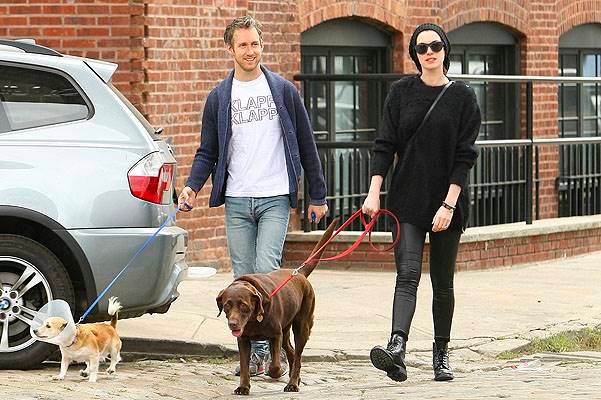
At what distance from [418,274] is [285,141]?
100 centimetres

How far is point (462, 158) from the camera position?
8469 mm

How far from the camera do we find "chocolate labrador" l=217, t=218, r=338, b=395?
25.4 ft

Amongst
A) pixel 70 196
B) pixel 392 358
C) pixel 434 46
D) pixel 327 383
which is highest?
pixel 434 46

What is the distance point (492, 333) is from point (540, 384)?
7.23 feet

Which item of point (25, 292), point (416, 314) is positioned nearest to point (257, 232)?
point (25, 292)

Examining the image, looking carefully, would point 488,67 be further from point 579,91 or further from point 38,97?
point 38,97

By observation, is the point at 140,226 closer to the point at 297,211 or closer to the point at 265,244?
the point at 265,244

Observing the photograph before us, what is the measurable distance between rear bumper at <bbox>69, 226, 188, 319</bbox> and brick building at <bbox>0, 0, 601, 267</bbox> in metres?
4.14

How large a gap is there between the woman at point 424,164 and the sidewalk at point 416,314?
49.7 inches

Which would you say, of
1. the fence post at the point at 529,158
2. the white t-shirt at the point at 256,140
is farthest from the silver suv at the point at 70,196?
the fence post at the point at 529,158

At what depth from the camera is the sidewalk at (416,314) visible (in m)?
9.98

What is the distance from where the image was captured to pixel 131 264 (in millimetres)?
8859

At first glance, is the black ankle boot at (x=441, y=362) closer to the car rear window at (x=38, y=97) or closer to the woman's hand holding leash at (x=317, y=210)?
the woman's hand holding leash at (x=317, y=210)

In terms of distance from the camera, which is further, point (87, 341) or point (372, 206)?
point (372, 206)
